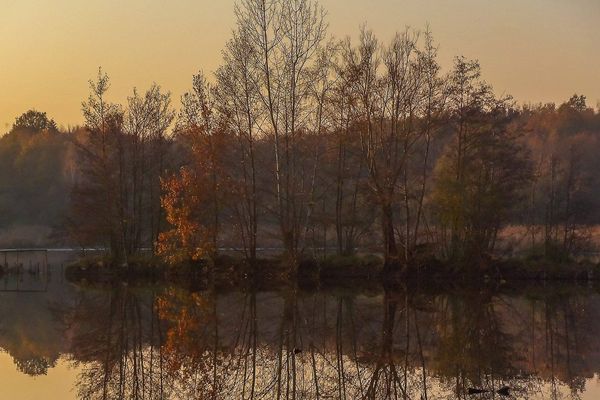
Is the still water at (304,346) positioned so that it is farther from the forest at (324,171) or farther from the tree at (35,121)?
the tree at (35,121)

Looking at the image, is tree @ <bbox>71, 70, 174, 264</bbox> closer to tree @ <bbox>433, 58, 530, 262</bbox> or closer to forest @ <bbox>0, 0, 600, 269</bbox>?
forest @ <bbox>0, 0, 600, 269</bbox>

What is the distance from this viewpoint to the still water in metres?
14.6

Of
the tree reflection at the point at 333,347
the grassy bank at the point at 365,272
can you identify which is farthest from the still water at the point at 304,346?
the grassy bank at the point at 365,272

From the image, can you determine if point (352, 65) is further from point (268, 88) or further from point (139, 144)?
point (139, 144)

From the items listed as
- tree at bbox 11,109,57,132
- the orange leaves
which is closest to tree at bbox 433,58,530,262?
the orange leaves

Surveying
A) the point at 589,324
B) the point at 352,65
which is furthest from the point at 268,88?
the point at 589,324

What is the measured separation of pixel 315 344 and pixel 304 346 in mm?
411

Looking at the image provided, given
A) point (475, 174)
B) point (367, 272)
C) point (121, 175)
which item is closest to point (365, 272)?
Answer: point (367, 272)

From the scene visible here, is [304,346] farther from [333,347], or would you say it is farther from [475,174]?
[475,174]

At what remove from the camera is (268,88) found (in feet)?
132

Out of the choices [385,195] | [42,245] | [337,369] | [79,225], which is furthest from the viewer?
[42,245]

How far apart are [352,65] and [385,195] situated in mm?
6055

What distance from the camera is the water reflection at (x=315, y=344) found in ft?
48.0

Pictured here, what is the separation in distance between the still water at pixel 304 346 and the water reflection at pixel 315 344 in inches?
1.4
